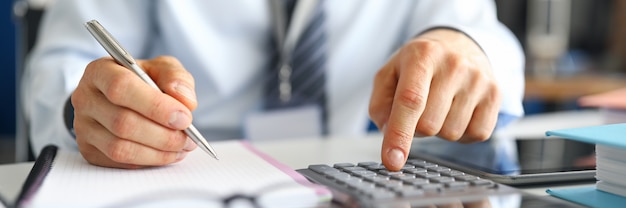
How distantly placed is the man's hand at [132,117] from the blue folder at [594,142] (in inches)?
10.5

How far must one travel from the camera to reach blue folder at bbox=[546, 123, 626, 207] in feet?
1.40

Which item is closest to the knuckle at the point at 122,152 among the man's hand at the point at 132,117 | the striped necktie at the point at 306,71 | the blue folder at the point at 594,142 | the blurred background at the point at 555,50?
the man's hand at the point at 132,117

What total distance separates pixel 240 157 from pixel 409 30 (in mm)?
596

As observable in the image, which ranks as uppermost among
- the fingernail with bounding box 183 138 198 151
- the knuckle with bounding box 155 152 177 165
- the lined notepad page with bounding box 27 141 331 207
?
the fingernail with bounding box 183 138 198 151

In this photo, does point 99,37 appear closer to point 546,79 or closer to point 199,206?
point 199,206

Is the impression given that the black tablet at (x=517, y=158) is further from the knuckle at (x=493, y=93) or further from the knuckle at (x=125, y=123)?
the knuckle at (x=125, y=123)

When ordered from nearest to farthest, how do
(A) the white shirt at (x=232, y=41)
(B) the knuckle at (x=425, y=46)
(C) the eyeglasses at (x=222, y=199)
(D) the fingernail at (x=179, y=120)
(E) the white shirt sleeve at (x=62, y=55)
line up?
(C) the eyeglasses at (x=222, y=199)
(D) the fingernail at (x=179, y=120)
(B) the knuckle at (x=425, y=46)
(E) the white shirt sleeve at (x=62, y=55)
(A) the white shirt at (x=232, y=41)

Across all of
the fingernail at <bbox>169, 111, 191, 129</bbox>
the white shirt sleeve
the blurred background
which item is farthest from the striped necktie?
the blurred background

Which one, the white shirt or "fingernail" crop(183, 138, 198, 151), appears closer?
"fingernail" crop(183, 138, 198, 151)

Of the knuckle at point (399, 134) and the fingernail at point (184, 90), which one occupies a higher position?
the fingernail at point (184, 90)

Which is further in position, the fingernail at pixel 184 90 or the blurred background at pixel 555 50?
the blurred background at pixel 555 50

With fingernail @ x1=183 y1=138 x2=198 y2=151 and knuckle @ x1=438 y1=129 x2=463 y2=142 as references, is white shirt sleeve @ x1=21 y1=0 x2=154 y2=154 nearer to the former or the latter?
fingernail @ x1=183 y1=138 x2=198 y2=151

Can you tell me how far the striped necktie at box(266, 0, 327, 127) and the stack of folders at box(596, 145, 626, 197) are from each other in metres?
0.52

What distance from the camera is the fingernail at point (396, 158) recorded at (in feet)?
1.59
